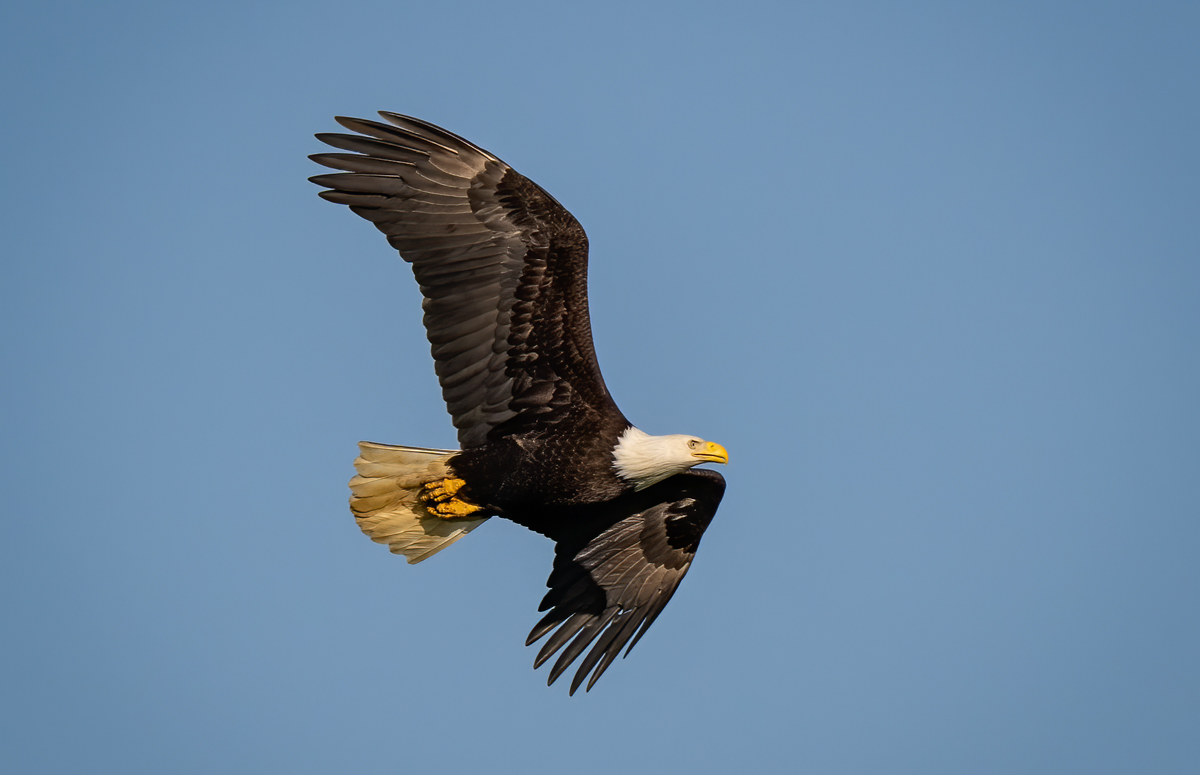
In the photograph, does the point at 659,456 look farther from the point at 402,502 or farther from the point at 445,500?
the point at 402,502

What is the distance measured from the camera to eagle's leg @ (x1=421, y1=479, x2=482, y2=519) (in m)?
9.65

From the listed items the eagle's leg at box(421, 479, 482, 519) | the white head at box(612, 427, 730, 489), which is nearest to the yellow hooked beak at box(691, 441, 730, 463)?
the white head at box(612, 427, 730, 489)

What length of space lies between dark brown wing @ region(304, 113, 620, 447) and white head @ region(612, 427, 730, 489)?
712mm

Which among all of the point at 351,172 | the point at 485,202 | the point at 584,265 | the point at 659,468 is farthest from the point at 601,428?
the point at 351,172

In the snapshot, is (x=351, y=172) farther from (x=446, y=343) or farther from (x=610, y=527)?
(x=610, y=527)

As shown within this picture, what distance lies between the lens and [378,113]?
8859 mm

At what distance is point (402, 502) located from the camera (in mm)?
9984

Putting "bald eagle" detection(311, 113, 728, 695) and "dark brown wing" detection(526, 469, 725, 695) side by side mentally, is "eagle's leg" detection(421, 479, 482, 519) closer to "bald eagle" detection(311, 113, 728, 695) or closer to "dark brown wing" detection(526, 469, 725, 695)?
"bald eagle" detection(311, 113, 728, 695)

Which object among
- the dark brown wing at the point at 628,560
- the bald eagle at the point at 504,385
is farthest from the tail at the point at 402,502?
the dark brown wing at the point at 628,560

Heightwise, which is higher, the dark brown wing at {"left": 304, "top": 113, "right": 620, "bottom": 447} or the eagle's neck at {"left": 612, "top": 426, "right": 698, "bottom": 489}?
the dark brown wing at {"left": 304, "top": 113, "right": 620, "bottom": 447}

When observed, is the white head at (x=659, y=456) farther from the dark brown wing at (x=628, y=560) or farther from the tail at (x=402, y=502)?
the tail at (x=402, y=502)

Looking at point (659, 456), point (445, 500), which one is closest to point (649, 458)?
point (659, 456)

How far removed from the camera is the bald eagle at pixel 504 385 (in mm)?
8922

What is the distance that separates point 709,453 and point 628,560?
4.89 ft
